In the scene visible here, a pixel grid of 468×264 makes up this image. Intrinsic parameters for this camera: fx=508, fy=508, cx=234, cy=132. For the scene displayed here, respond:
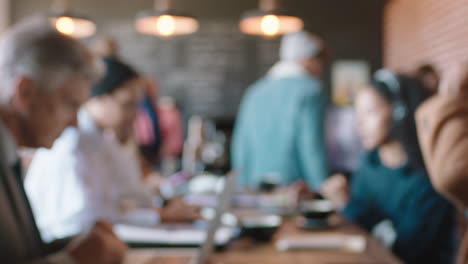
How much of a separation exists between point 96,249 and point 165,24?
2853 mm

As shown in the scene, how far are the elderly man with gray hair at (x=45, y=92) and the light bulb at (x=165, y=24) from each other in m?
2.17

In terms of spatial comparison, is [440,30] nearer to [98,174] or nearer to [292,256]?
[292,256]

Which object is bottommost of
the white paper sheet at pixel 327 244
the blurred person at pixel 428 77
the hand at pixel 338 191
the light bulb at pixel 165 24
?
the hand at pixel 338 191

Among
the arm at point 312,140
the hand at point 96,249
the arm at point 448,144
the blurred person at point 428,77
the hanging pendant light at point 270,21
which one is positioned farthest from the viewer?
the hanging pendant light at point 270,21

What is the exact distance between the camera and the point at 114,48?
4.07 m

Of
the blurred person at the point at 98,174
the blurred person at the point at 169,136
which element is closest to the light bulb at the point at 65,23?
the blurred person at the point at 169,136

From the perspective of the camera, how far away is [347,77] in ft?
21.4

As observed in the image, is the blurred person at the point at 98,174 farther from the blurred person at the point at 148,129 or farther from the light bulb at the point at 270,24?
the blurred person at the point at 148,129

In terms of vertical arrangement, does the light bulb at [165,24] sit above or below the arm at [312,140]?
above

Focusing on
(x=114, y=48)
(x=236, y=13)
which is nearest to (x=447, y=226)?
(x=114, y=48)

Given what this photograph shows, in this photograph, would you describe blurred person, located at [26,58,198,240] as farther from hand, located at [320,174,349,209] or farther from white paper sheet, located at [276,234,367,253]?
hand, located at [320,174,349,209]

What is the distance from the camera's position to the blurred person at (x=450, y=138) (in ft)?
2.96

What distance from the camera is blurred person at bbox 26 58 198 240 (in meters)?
1.84

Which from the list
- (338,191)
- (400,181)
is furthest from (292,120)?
(400,181)
